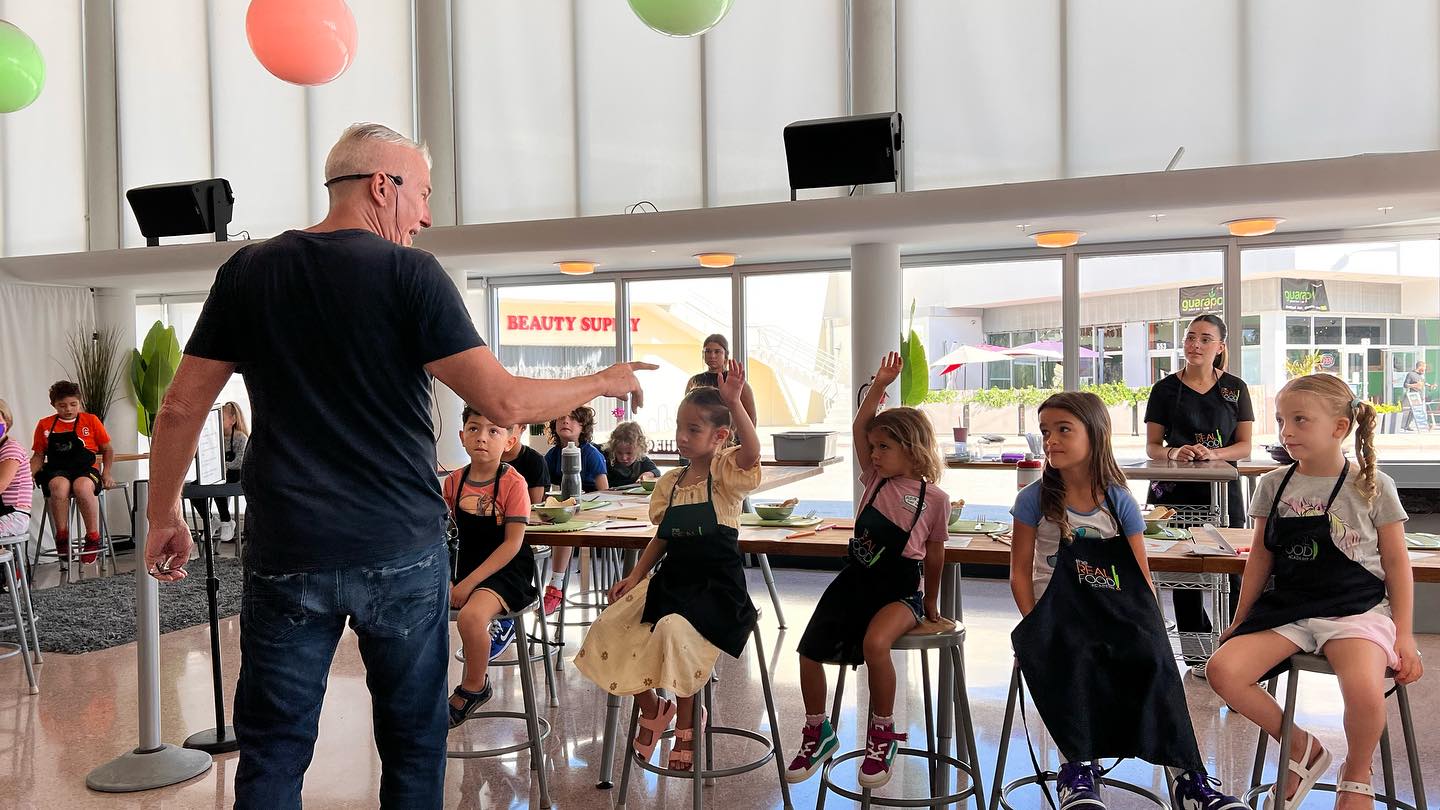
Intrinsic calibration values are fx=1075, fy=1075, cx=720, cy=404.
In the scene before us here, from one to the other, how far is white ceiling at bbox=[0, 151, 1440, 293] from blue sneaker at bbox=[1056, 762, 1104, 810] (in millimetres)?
3793

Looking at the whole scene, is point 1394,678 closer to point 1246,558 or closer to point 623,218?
point 1246,558

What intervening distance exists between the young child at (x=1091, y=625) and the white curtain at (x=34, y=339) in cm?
864

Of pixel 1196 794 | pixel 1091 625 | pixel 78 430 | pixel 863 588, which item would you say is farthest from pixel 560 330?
pixel 1196 794

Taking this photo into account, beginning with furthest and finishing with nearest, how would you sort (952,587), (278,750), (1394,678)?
(952,587)
(1394,678)
(278,750)

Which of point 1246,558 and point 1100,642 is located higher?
point 1246,558

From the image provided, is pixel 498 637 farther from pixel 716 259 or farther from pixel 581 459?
pixel 716 259

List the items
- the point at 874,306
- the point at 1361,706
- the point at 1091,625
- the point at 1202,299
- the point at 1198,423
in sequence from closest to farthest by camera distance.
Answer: the point at 1361,706 < the point at 1091,625 < the point at 1198,423 < the point at 874,306 < the point at 1202,299

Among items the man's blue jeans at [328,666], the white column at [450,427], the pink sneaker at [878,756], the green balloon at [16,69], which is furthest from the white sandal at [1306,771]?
the white column at [450,427]

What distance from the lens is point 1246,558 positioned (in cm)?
281

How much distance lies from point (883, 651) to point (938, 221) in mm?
3838

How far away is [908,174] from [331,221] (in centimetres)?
556

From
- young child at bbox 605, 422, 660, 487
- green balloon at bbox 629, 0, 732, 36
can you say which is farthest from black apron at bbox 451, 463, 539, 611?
young child at bbox 605, 422, 660, 487

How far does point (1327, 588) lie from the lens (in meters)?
2.57

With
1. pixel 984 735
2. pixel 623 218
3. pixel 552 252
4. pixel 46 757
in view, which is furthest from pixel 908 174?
pixel 46 757
